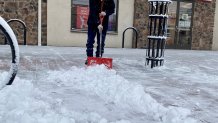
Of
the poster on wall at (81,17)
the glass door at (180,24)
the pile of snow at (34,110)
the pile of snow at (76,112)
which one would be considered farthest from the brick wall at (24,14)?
the pile of snow at (34,110)

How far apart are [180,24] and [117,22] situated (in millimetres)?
3576

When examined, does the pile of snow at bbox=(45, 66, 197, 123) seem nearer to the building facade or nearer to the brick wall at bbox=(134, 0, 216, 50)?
the building facade

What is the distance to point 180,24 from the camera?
16.0 metres

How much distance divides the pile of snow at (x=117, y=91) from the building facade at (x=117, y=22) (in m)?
7.75

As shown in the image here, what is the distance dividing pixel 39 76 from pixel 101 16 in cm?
202

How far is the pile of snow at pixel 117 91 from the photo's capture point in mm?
3326

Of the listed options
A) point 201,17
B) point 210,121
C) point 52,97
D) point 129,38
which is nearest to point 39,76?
point 52,97

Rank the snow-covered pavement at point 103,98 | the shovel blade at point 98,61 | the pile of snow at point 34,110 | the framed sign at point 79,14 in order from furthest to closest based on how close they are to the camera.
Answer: the framed sign at point 79,14 → the shovel blade at point 98,61 → the snow-covered pavement at point 103,98 → the pile of snow at point 34,110

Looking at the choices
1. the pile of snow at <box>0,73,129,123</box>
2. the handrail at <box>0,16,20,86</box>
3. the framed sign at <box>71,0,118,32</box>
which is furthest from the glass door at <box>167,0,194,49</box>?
the handrail at <box>0,16,20,86</box>

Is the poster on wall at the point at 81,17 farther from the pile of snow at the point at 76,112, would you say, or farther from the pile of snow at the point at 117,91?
the pile of snow at the point at 76,112

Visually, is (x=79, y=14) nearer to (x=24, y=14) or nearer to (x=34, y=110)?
(x=24, y=14)

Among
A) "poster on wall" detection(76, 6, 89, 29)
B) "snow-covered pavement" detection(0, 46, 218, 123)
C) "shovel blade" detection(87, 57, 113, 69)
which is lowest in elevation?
"snow-covered pavement" detection(0, 46, 218, 123)

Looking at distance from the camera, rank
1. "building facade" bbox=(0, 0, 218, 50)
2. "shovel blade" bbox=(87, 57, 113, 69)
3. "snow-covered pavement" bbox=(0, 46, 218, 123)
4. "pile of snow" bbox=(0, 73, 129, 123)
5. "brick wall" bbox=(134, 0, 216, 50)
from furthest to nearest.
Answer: "brick wall" bbox=(134, 0, 216, 50) → "building facade" bbox=(0, 0, 218, 50) → "shovel blade" bbox=(87, 57, 113, 69) → "snow-covered pavement" bbox=(0, 46, 218, 123) → "pile of snow" bbox=(0, 73, 129, 123)

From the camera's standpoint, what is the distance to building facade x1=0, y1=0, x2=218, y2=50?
42.7 ft
